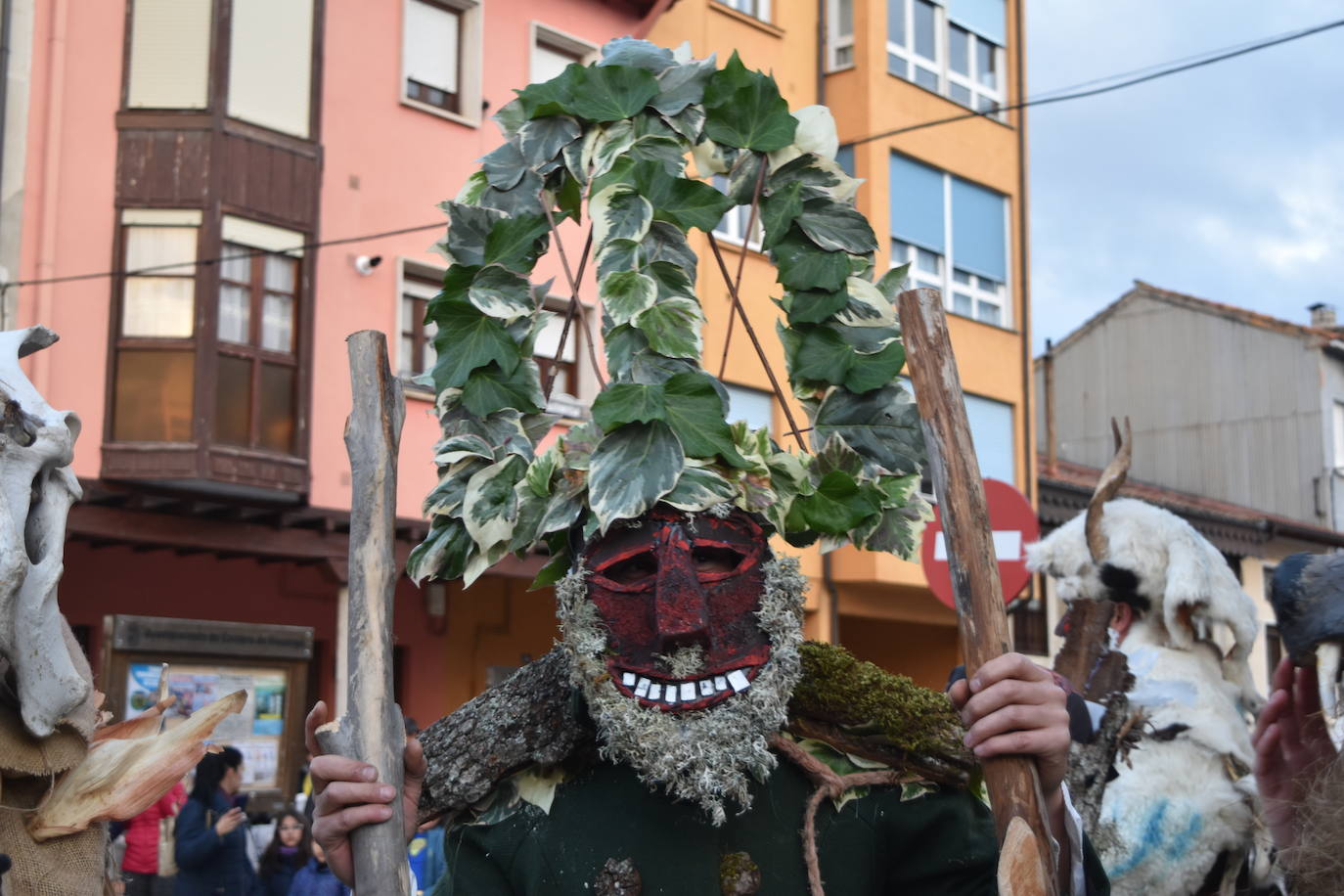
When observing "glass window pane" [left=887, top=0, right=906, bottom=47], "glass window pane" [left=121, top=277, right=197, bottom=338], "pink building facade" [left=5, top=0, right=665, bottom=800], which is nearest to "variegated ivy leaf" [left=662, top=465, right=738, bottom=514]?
"pink building facade" [left=5, top=0, right=665, bottom=800]

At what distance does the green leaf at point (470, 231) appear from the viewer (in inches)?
155

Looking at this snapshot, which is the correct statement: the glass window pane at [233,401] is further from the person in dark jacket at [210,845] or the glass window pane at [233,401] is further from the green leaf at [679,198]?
the green leaf at [679,198]

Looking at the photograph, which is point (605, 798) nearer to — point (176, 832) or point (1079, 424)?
point (176, 832)

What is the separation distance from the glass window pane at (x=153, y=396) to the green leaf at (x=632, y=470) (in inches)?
430

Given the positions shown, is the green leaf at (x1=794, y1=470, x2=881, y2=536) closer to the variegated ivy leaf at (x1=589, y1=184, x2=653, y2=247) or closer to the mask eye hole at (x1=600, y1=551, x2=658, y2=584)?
the mask eye hole at (x1=600, y1=551, x2=658, y2=584)

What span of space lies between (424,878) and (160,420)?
6.40 meters

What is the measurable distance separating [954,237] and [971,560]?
17.8 metres

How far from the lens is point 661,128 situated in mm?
3855

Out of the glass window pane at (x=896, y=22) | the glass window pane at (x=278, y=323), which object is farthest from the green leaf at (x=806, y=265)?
the glass window pane at (x=896, y=22)

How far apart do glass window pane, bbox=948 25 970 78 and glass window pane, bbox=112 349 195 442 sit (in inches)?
440

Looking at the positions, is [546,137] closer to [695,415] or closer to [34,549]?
[695,415]

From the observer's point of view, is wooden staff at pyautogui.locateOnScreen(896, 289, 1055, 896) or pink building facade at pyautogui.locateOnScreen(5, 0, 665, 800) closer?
wooden staff at pyautogui.locateOnScreen(896, 289, 1055, 896)

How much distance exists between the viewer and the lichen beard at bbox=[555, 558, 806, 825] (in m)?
3.35

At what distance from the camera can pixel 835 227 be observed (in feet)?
12.7
